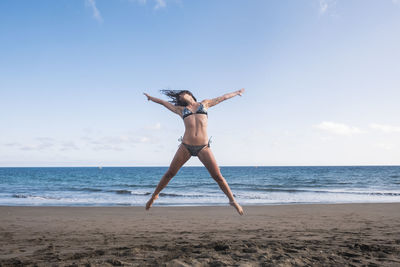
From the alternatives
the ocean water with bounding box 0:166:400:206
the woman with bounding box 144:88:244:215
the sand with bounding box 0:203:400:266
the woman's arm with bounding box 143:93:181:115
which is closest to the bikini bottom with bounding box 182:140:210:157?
the woman with bounding box 144:88:244:215

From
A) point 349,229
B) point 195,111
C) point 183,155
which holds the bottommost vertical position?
point 349,229

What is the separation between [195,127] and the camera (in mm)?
4555

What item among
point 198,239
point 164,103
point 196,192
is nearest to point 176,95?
point 164,103

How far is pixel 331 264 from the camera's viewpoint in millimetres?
5125

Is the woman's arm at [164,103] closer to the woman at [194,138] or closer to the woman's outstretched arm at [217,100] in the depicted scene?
the woman at [194,138]

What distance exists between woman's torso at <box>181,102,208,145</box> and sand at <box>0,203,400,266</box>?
1.93m

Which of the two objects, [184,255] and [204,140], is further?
[184,255]

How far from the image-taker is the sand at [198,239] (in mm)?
5348

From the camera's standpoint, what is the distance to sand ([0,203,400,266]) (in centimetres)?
535

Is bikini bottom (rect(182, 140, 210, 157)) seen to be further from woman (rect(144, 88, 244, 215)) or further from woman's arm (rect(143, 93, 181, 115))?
woman's arm (rect(143, 93, 181, 115))

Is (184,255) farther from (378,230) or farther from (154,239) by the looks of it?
(378,230)

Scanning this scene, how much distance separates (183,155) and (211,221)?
7.52 meters

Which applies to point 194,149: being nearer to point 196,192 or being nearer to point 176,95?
point 176,95

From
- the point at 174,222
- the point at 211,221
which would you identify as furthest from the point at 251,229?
the point at 174,222
